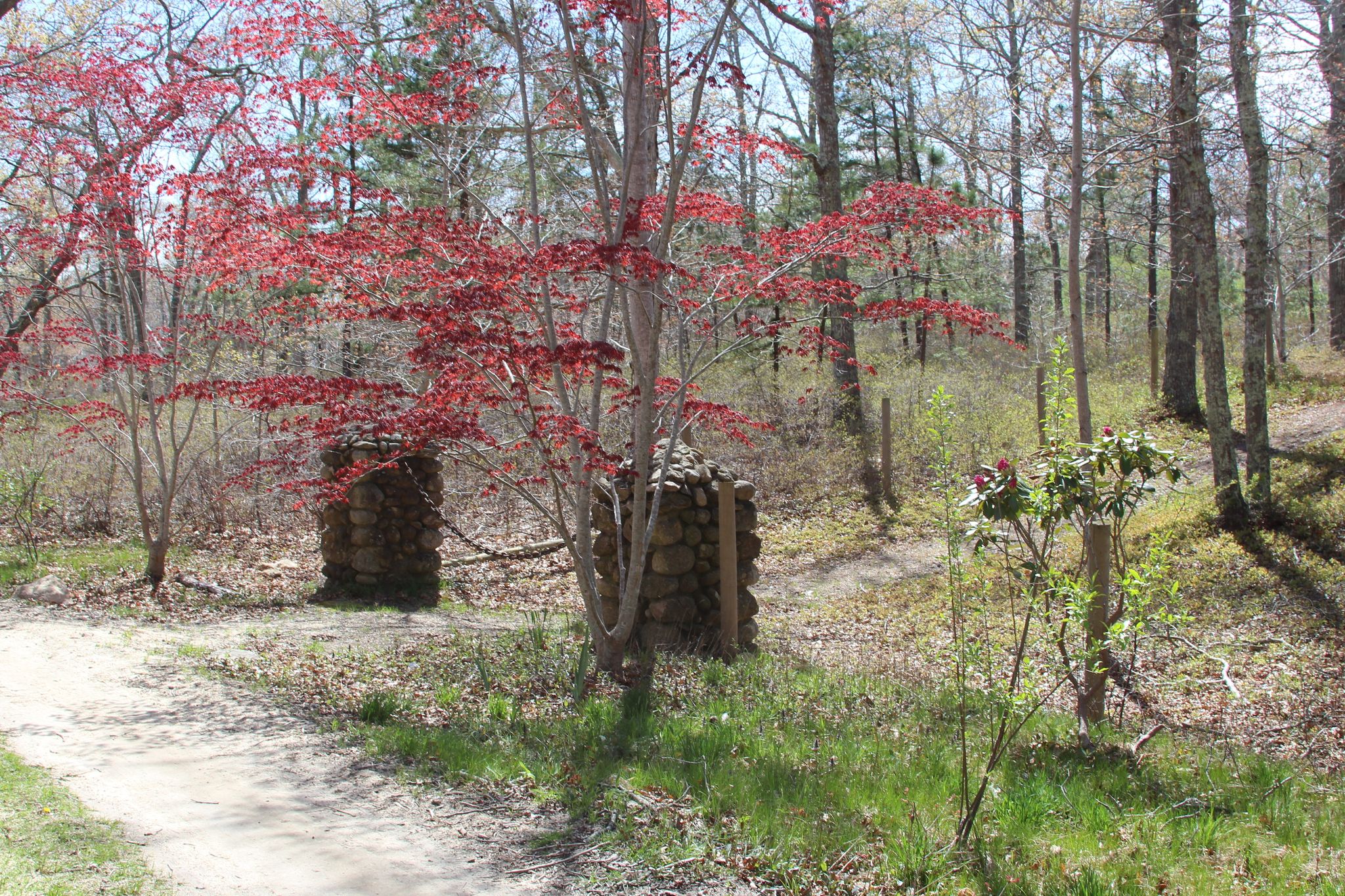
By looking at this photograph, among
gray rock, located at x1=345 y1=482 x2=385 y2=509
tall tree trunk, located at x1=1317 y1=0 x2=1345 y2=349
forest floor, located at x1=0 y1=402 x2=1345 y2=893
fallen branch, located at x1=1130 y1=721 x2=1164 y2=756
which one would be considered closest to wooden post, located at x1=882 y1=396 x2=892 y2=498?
forest floor, located at x1=0 y1=402 x2=1345 y2=893

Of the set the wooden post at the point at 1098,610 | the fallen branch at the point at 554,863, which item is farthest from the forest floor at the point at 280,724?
the wooden post at the point at 1098,610

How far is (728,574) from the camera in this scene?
7.15 meters

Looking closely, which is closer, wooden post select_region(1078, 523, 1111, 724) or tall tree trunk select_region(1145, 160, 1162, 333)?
wooden post select_region(1078, 523, 1111, 724)

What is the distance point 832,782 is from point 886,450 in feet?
30.9

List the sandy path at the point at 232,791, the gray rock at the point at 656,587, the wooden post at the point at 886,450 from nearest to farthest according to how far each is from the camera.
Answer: the sandy path at the point at 232,791, the gray rock at the point at 656,587, the wooden post at the point at 886,450

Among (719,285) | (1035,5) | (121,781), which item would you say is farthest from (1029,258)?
(121,781)

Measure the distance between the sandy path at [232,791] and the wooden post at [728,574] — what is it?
3212 mm

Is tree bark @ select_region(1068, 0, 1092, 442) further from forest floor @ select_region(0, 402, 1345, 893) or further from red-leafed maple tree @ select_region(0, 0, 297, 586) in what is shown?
red-leafed maple tree @ select_region(0, 0, 297, 586)

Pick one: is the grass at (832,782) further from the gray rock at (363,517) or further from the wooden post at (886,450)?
the wooden post at (886,450)

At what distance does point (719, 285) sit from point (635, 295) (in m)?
0.87

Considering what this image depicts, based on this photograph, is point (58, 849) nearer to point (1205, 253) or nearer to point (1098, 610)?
point (1098, 610)

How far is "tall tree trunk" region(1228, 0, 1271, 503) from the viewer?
8438mm

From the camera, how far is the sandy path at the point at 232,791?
3354mm

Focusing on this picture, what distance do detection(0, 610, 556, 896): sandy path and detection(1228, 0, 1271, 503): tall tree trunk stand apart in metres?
8.26
